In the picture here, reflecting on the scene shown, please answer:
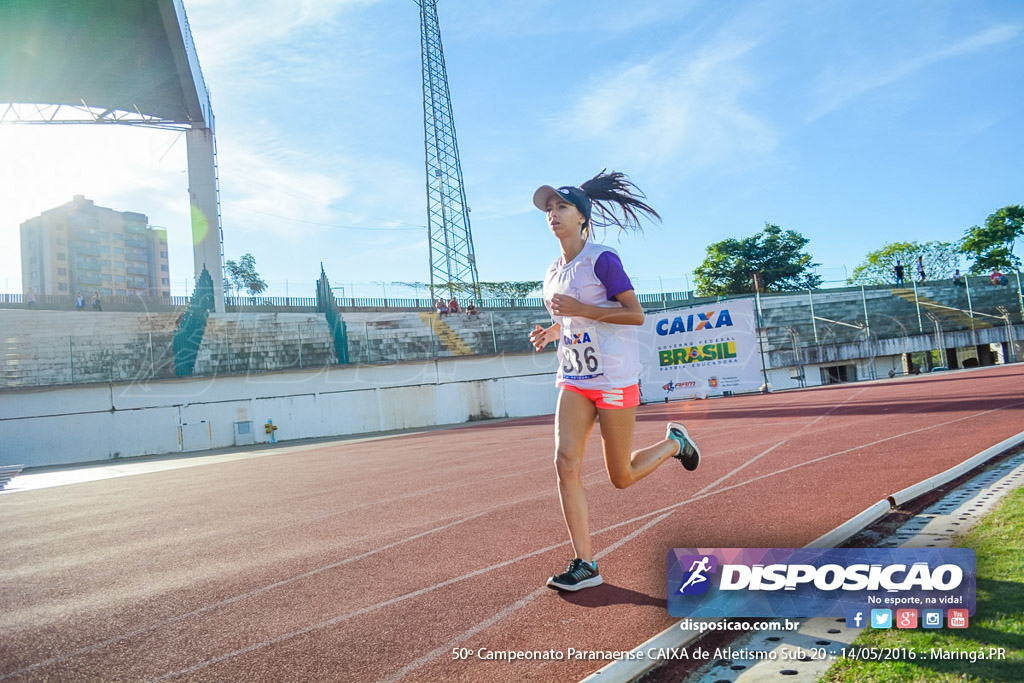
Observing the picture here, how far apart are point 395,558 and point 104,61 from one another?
107 ft

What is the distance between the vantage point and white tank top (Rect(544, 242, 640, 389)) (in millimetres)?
3674

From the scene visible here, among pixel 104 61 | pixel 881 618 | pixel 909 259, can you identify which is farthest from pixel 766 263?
pixel 881 618

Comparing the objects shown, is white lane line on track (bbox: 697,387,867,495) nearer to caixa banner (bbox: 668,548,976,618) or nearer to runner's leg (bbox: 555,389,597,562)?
caixa banner (bbox: 668,548,976,618)

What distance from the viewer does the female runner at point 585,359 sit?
3.62 m

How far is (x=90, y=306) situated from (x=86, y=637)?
35.6m

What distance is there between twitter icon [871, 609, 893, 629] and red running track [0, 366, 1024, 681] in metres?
0.89

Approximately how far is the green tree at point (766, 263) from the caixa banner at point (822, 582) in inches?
2503

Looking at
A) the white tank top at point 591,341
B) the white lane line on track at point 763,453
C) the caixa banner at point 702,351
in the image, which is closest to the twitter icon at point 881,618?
the white tank top at point 591,341

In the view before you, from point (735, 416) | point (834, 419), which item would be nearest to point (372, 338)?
point (735, 416)

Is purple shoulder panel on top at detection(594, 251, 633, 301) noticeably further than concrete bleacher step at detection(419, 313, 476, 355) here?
No

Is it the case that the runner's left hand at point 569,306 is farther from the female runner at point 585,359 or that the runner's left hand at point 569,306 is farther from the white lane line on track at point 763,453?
the white lane line on track at point 763,453

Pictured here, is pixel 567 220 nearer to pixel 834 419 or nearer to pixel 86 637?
pixel 86 637

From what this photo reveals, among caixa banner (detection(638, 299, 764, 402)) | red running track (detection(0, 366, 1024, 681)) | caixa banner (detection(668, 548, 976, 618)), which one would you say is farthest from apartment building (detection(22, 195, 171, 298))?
caixa banner (detection(668, 548, 976, 618))

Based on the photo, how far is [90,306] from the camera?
33.7 meters
